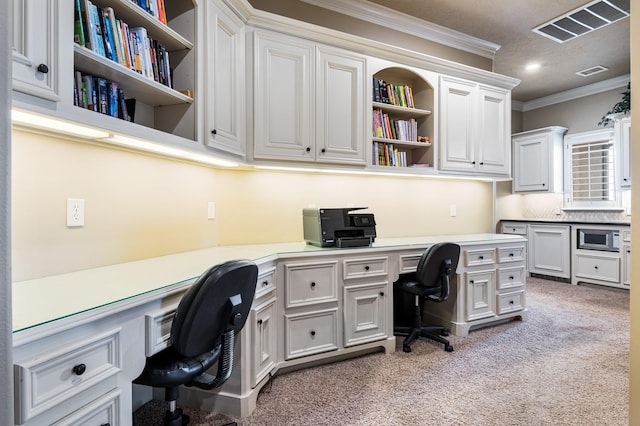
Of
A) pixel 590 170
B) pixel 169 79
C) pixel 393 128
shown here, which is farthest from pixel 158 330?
pixel 590 170

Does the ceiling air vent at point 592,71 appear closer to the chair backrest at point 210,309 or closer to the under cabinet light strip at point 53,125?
the chair backrest at point 210,309

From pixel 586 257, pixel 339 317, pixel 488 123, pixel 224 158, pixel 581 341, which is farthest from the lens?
pixel 586 257

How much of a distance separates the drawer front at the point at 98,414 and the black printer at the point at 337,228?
5.23 ft

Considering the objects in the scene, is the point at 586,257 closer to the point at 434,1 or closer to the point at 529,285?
the point at 529,285

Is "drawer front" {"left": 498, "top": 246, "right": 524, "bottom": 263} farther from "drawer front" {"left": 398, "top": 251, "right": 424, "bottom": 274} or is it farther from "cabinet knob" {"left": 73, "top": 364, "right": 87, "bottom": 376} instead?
"cabinet knob" {"left": 73, "top": 364, "right": 87, "bottom": 376}

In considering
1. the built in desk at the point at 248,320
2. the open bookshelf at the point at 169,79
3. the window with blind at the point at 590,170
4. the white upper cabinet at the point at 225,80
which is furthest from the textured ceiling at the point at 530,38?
the built in desk at the point at 248,320

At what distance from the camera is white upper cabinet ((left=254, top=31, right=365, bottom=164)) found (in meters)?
2.50

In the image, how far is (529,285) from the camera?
16.7 feet

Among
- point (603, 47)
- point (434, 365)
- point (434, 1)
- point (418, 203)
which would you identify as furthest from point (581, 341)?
point (603, 47)

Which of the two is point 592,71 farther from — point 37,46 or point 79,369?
point 79,369

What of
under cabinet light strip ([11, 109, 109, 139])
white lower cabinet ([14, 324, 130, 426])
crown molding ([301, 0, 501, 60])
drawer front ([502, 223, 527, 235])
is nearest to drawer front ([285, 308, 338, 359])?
white lower cabinet ([14, 324, 130, 426])

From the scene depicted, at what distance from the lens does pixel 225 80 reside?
2.21m

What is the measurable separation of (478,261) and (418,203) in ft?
2.55

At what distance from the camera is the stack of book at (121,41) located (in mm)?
1424
